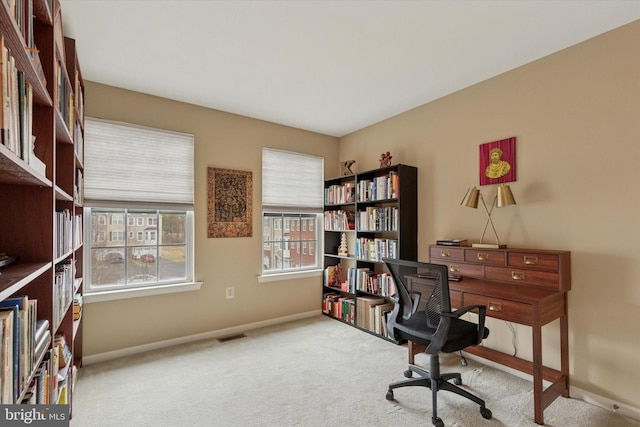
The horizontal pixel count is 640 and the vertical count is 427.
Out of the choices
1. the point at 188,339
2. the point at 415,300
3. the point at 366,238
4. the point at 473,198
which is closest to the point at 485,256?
the point at 473,198

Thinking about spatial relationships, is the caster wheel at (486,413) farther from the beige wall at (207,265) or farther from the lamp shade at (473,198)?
the beige wall at (207,265)

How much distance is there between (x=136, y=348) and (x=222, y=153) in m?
2.07

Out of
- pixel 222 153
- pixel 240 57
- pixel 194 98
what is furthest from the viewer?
pixel 222 153

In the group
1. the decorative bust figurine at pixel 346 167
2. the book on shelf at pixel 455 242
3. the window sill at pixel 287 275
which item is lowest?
the window sill at pixel 287 275

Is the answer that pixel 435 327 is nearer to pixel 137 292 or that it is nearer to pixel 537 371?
pixel 537 371

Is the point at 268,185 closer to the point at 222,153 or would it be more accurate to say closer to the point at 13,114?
the point at 222,153

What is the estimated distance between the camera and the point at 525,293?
207cm

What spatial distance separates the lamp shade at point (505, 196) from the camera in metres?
2.42

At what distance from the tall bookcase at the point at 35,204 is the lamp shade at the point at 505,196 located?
2726 mm

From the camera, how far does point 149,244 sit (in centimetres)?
311

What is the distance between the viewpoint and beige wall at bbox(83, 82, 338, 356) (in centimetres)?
286

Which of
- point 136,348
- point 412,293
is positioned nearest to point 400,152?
point 412,293

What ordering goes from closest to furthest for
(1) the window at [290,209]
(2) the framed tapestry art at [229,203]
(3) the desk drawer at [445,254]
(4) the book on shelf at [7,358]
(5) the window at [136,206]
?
(4) the book on shelf at [7,358]
(3) the desk drawer at [445,254]
(5) the window at [136,206]
(2) the framed tapestry art at [229,203]
(1) the window at [290,209]

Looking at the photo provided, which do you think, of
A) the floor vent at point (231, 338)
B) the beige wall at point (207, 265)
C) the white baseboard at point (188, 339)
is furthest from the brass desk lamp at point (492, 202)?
the floor vent at point (231, 338)
